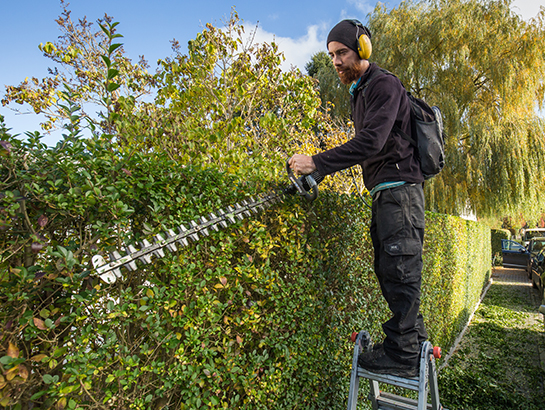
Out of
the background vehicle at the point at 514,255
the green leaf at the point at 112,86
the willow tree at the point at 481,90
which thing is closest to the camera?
the green leaf at the point at 112,86

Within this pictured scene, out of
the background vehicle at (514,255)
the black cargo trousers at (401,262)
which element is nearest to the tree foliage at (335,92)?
the background vehicle at (514,255)

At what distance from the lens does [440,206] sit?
1167 centimetres

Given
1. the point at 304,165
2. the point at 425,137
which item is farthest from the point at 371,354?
the point at 425,137

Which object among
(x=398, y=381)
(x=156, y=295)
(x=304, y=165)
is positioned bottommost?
(x=398, y=381)

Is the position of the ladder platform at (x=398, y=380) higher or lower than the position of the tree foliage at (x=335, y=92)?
lower

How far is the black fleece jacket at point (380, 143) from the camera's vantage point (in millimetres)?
1968

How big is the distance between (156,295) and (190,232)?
0.32 meters

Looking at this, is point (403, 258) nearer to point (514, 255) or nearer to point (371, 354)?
point (371, 354)

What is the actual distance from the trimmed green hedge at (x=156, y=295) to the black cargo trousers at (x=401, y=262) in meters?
0.47

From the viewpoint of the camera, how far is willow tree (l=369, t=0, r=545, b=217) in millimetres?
11234

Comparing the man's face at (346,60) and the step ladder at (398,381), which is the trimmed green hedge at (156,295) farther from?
the man's face at (346,60)

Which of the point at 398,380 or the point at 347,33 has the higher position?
the point at 347,33

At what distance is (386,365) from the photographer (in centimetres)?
210

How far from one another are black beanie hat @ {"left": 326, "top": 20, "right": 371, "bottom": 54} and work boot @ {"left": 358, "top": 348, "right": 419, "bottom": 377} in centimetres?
199
